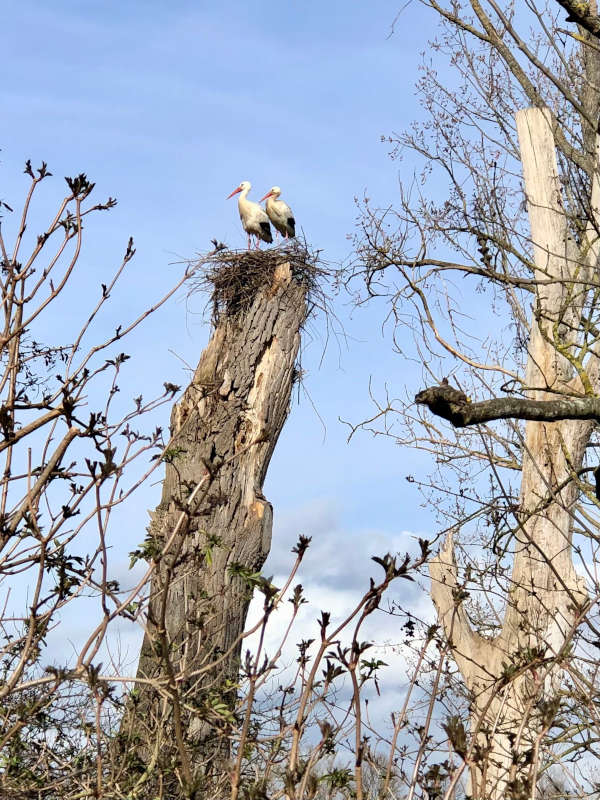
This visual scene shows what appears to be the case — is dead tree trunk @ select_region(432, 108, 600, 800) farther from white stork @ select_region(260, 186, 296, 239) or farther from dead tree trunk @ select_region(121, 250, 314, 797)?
white stork @ select_region(260, 186, 296, 239)

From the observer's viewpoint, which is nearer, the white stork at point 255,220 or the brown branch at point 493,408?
the brown branch at point 493,408

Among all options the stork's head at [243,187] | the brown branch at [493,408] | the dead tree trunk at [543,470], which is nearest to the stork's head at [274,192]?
the stork's head at [243,187]

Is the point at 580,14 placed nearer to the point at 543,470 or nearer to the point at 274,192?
the point at 543,470

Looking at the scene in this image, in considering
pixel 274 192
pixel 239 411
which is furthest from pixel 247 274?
pixel 274 192

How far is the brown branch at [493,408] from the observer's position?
3588 millimetres

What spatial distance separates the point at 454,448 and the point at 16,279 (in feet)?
24.1

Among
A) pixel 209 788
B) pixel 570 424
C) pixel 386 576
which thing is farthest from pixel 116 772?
pixel 570 424

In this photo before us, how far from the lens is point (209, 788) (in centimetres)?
470

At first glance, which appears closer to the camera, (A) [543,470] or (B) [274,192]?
(A) [543,470]

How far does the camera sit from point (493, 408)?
3.93 meters

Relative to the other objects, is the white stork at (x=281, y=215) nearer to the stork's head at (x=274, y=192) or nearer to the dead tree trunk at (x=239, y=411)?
the stork's head at (x=274, y=192)

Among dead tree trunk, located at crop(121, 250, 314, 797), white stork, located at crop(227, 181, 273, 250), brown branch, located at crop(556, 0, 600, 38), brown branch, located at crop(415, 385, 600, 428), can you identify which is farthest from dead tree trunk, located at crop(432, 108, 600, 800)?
white stork, located at crop(227, 181, 273, 250)

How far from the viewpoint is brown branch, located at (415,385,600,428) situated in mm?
3588

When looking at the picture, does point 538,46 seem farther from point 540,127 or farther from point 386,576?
point 386,576
